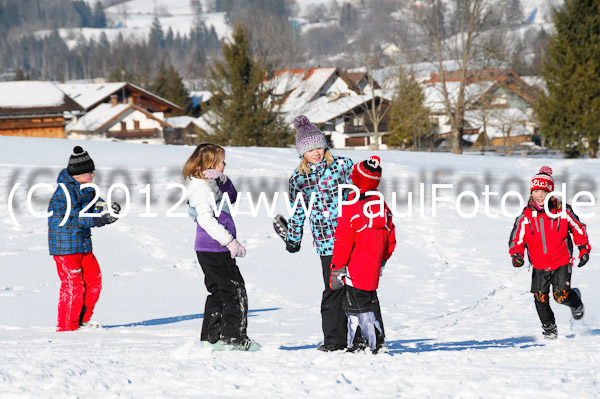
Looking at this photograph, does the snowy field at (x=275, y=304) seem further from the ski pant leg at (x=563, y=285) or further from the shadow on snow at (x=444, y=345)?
the ski pant leg at (x=563, y=285)

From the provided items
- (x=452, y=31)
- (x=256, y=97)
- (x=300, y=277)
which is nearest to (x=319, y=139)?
(x=300, y=277)

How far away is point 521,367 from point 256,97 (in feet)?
110

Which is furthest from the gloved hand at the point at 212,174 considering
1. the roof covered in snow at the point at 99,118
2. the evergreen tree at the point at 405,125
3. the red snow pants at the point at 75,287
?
the roof covered in snow at the point at 99,118

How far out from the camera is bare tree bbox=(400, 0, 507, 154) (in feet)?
114

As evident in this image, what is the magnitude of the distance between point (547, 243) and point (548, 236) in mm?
64

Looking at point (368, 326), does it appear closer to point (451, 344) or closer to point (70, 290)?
point (451, 344)

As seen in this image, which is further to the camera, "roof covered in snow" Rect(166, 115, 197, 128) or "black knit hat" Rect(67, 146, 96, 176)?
"roof covered in snow" Rect(166, 115, 197, 128)

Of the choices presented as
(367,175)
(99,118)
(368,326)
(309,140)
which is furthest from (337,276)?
(99,118)

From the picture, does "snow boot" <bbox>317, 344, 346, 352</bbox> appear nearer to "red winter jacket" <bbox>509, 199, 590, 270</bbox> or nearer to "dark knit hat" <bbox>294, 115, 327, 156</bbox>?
"dark knit hat" <bbox>294, 115, 327, 156</bbox>

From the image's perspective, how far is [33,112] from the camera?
107 feet

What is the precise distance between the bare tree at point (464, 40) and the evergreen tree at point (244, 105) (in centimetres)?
857

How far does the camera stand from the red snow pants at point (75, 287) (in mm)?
5590

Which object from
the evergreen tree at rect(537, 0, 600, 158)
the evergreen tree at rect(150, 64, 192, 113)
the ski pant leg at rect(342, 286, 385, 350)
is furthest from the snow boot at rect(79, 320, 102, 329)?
the evergreen tree at rect(150, 64, 192, 113)

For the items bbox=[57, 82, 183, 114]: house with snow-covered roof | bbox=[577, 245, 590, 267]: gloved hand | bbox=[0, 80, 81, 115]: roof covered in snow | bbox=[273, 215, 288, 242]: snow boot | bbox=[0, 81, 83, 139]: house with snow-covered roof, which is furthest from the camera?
bbox=[57, 82, 183, 114]: house with snow-covered roof
